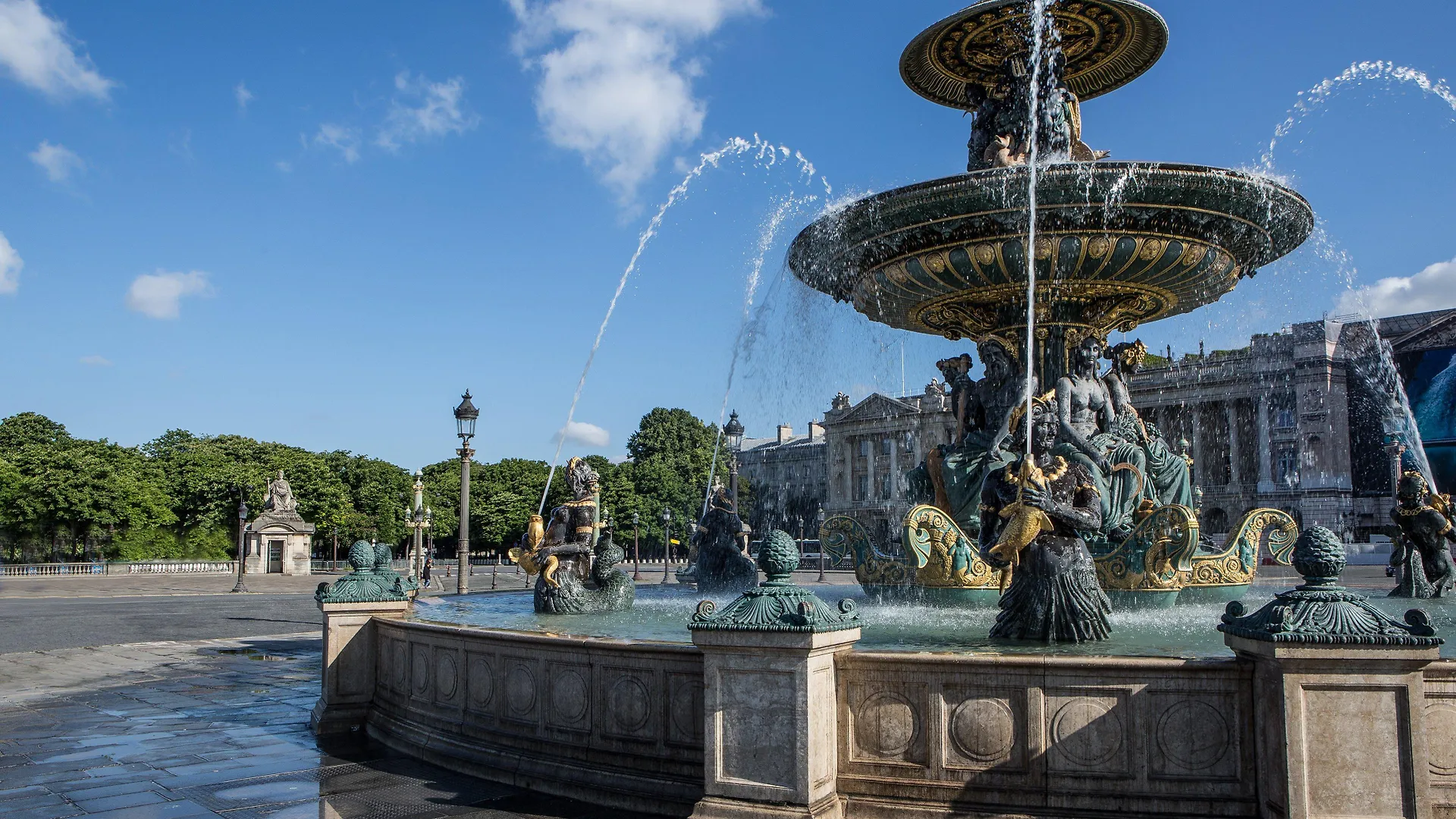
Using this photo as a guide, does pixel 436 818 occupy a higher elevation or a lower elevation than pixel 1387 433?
lower

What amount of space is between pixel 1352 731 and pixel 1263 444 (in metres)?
68.9

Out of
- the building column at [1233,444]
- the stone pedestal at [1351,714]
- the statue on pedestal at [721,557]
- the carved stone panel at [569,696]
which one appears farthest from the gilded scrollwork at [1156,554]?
the building column at [1233,444]

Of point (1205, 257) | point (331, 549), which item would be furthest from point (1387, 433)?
point (331, 549)

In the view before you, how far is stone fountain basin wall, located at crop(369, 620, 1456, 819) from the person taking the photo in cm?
482

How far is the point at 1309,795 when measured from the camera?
14.5 feet

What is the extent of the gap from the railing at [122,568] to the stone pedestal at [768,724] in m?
55.2

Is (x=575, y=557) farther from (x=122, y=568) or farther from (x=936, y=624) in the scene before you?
(x=122, y=568)

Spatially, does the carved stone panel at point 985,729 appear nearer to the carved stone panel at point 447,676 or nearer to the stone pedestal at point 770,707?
the stone pedestal at point 770,707

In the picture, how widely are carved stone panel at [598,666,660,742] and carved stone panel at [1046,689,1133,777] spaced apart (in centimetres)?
210

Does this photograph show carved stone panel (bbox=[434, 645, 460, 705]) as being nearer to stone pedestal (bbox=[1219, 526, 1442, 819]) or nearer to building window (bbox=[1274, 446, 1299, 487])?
stone pedestal (bbox=[1219, 526, 1442, 819])

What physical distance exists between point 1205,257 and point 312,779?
29.9 feet

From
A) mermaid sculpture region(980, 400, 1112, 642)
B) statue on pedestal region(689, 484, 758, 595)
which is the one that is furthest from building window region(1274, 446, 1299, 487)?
mermaid sculpture region(980, 400, 1112, 642)

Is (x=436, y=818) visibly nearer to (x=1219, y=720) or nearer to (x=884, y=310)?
(x=1219, y=720)

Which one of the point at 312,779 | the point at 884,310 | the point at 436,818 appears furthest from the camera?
the point at 884,310
